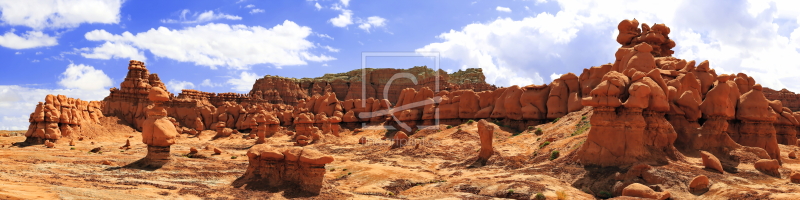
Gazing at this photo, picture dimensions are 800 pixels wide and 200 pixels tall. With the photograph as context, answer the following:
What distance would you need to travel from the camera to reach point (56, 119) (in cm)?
3797

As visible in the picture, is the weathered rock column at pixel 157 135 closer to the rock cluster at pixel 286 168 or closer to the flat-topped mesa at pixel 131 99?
the rock cluster at pixel 286 168

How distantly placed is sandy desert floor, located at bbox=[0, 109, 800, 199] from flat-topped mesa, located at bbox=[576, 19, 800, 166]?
3.30 ft

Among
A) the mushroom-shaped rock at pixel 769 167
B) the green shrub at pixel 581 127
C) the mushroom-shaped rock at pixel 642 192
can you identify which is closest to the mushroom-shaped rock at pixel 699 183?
the mushroom-shaped rock at pixel 642 192

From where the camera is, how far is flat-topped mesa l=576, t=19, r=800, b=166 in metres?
20.4

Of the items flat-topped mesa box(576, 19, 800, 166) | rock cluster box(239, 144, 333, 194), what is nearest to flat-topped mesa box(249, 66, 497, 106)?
flat-topped mesa box(576, 19, 800, 166)

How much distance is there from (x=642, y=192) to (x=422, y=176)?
9.70 meters

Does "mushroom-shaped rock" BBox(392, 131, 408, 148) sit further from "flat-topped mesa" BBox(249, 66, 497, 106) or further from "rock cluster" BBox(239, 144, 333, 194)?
"flat-topped mesa" BBox(249, 66, 497, 106)

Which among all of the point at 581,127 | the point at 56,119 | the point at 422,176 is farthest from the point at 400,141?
the point at 56,119

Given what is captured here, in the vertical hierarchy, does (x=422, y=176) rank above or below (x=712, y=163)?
below

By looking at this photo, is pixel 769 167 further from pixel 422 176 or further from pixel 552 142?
pixel 422 176

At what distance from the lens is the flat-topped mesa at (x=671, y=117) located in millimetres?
20406

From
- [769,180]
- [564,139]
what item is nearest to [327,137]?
[564,139]

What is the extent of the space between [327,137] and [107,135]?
874 inches

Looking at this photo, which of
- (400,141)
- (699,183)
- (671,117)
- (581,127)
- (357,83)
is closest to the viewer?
(699,183)
